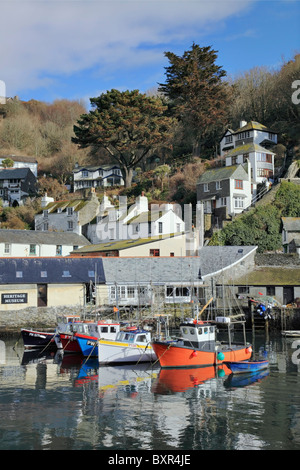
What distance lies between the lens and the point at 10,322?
46.8m

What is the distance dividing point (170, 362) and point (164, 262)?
2284cm

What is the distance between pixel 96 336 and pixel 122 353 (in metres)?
3.84

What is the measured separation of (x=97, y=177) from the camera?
90.8m

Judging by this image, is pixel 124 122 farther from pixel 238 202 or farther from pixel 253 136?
pixel 238 202

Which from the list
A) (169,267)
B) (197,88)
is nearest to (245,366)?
(169,267)

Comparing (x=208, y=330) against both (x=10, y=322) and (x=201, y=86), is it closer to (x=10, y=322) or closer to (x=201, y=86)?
(x=10, y=322)

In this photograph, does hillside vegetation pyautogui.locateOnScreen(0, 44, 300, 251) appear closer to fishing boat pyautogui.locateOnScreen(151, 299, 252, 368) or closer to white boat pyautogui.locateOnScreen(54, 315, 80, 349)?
white boat pyautogui.locateOnScreen(54, 315, 80, 349)

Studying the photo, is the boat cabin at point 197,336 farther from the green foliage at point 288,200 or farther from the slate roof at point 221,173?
the slate roof at point 221,173

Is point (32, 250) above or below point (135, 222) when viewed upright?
below

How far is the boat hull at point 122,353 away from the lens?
34.7 m

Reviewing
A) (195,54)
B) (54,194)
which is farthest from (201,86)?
(54,194)

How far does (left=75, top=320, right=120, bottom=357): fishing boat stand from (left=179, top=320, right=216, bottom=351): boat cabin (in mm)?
6745
